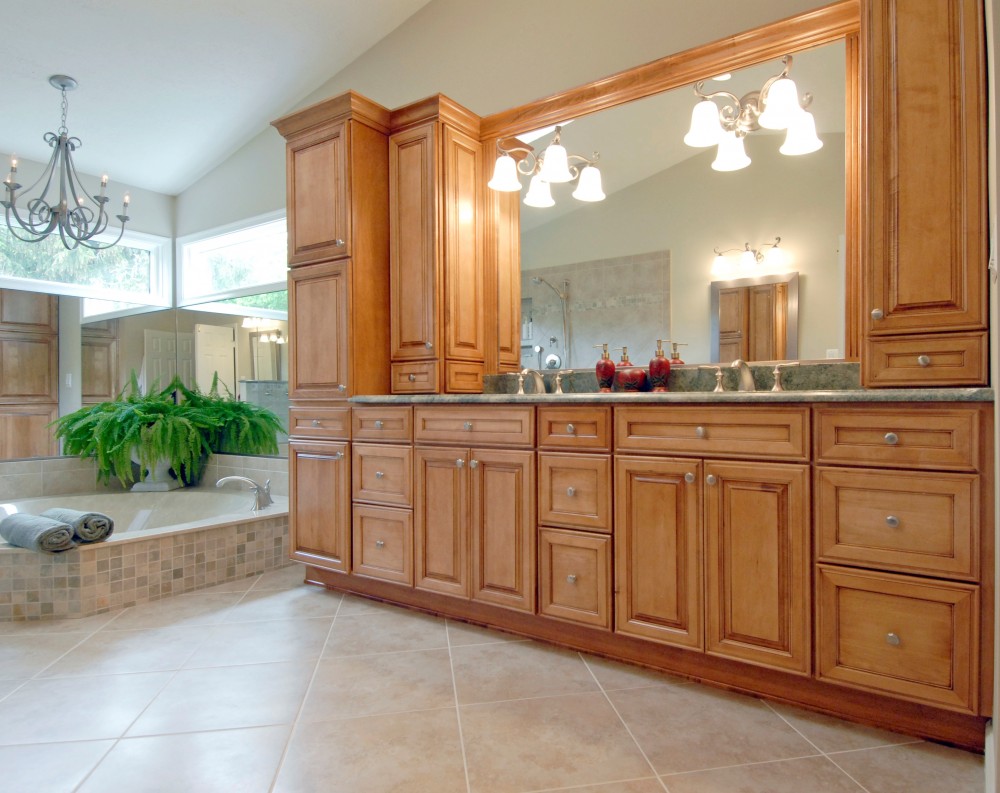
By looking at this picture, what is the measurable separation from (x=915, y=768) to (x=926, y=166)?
55.7 inches

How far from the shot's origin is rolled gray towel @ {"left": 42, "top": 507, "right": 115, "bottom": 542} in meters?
2.31

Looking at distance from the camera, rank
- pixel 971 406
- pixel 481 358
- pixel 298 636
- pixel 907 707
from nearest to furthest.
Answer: pixel 971 406
pixel 907 707
pixel 298 636
pixel 481 358

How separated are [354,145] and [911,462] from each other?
7.55 ft

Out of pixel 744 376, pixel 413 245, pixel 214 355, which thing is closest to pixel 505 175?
pixel 413 245

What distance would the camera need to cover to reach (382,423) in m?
2.37

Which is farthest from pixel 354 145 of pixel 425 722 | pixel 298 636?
pixel 425 722

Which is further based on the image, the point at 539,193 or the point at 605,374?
the point at 539,193

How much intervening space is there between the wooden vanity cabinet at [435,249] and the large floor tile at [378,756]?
1351 mm

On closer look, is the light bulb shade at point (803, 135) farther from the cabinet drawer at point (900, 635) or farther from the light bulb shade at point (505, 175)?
the cabinet drawer at point (900, 635)

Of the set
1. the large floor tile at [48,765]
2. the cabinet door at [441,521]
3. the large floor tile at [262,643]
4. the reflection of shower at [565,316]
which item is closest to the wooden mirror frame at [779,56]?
the reflection of shower at [565,316]

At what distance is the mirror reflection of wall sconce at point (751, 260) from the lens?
6.81 feet

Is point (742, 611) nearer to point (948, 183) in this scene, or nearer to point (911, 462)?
point (911, 462)

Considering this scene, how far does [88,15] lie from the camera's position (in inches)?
109

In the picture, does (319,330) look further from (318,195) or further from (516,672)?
(516,672)
